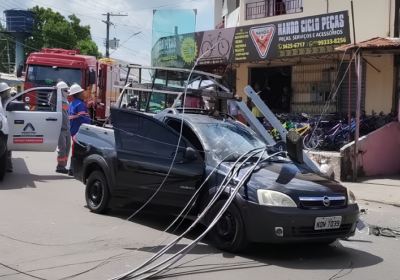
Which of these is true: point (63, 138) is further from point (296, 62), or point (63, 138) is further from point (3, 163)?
point (296, 62)

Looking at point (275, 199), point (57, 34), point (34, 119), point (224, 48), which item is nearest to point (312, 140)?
point (224, 48)

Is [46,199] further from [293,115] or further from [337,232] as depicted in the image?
[293,115]

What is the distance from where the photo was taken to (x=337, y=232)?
5.38m

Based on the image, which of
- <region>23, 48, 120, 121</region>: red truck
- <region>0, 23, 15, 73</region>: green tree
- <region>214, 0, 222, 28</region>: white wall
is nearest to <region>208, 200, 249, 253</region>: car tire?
<region>23, 48, 120, 121</region>: red truck

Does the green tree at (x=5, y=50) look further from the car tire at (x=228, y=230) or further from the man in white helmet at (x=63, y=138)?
the car tire at (x=228, y=230)

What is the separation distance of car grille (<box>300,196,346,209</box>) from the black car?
1cm

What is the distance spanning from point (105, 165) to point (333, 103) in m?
10.3

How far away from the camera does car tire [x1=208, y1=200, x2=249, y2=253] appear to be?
5.26 m

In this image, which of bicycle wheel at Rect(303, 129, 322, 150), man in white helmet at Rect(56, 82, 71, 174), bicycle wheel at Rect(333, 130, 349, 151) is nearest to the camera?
man in white helmet at Rect(56, 82, 71, 174)

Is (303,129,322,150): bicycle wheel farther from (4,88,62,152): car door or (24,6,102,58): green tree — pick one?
(24,6,102,58): green tree

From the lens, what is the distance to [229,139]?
20.8ft

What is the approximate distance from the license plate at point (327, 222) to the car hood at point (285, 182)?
268 mm

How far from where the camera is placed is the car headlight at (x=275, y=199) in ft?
16.8

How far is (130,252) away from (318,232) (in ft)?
6.86
